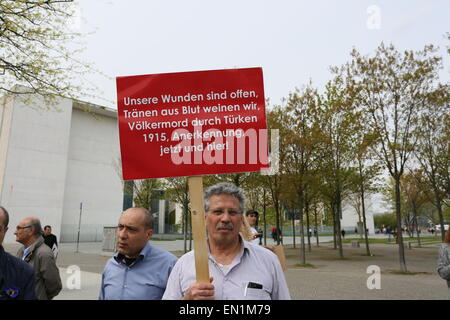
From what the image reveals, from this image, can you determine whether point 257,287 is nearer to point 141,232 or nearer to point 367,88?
point 141,232

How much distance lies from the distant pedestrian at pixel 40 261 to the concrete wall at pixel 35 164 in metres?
34.9

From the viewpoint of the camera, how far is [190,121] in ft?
9.30

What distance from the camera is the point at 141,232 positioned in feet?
11.4

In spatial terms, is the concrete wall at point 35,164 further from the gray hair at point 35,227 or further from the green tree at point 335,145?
the gray hair at point 35,227

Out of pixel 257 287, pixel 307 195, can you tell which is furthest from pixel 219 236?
pixel 307 195

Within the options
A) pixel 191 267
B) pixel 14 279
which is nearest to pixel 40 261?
pixel 14 279

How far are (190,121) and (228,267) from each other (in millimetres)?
1117

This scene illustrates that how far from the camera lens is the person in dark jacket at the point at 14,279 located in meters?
2.56

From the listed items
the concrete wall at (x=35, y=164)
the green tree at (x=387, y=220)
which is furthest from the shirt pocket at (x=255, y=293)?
the green tree at (x=387, y=220)

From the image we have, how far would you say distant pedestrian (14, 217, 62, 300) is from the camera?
4676 mm

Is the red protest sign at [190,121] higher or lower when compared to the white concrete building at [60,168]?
lower

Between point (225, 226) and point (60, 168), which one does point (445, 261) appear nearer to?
point (225, 226)

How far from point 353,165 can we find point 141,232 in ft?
75.2

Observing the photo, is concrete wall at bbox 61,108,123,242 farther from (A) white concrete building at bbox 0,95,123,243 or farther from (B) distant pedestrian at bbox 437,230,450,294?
(B) distant pedestrian at bbox 437,230,450,294
